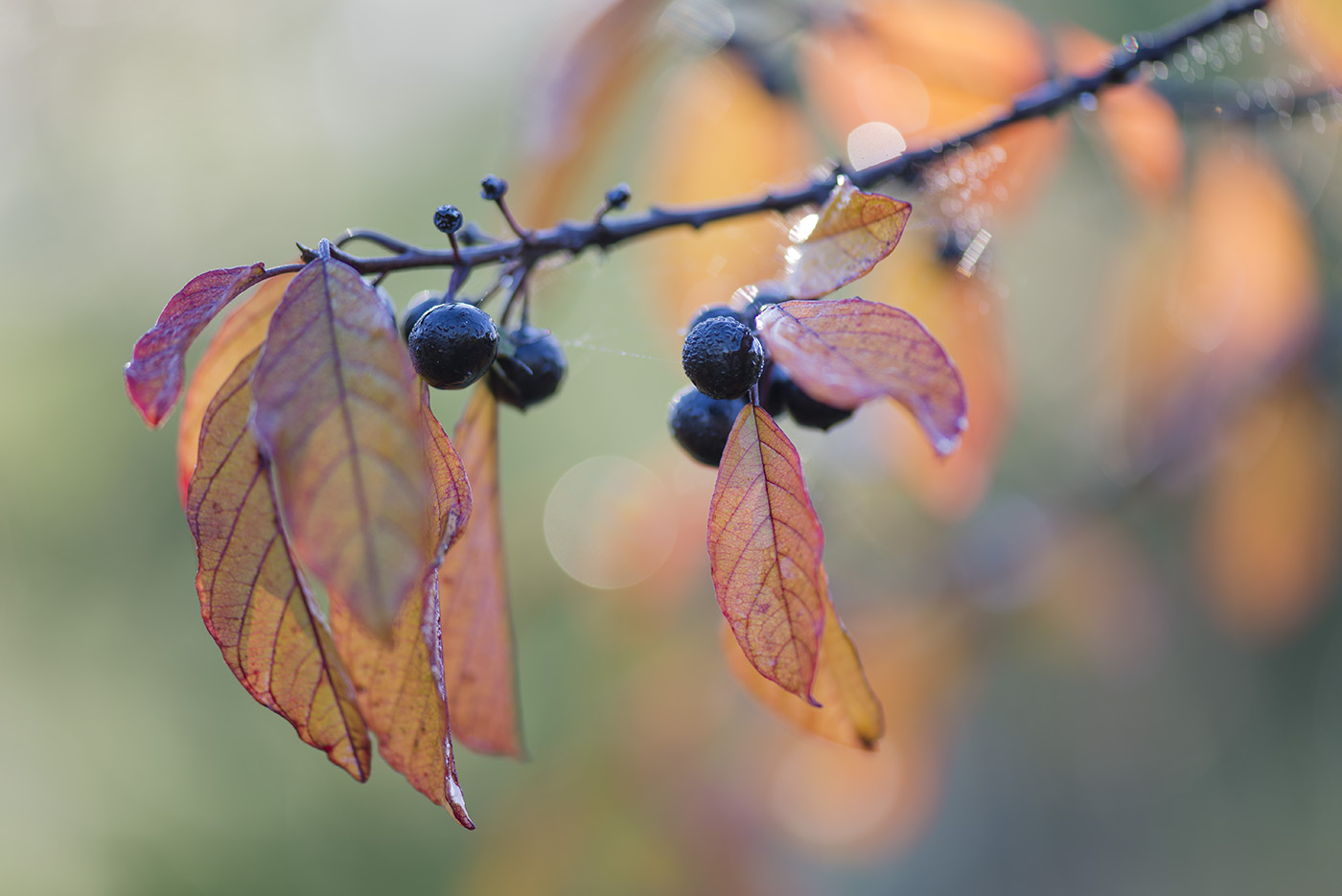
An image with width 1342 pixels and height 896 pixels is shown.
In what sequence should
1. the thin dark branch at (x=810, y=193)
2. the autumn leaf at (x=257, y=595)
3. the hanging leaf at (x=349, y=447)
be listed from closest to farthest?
the hanging leaf at (x=349, y=447) → the autumn leaf at (x=257, y=595) → the thin dark branch at (x=810, y=193)

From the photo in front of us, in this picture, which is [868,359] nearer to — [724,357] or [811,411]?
[724,357]

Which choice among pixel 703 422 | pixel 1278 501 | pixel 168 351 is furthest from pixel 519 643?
pixel 168 351

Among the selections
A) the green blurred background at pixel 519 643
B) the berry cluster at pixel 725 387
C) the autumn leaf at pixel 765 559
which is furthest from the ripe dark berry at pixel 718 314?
the green blurred background at pixel 519 643

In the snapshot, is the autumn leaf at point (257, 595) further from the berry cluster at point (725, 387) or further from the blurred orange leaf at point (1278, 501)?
the blurred orange leaf at point (1278, 501)

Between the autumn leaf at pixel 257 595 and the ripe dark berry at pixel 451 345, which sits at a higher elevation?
the ripe dark berry at pixel 451 345

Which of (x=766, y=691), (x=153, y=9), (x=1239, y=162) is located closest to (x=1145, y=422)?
(x=1239, y=162)
